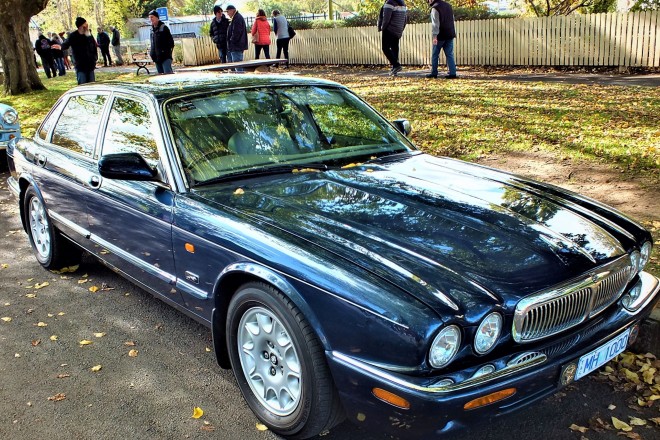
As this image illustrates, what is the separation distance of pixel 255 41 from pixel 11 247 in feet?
46.7

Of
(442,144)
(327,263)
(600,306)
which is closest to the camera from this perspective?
(327,263)

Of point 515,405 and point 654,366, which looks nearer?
point 515,405

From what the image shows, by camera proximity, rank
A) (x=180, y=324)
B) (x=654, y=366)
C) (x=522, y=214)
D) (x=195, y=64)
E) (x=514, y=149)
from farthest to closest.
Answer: (x=195, y=64)
(x=514, y=149)
(x=180, y=324)
(x=654, y=366)
(x=522, y=214)

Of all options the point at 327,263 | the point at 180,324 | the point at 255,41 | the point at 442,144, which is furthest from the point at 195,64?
the point at 327,263

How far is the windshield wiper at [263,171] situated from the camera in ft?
12.4

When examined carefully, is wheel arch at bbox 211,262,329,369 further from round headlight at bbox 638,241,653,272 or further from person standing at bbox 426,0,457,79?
person standing at bbox 426,0,457,79

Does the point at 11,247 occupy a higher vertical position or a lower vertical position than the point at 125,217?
lower

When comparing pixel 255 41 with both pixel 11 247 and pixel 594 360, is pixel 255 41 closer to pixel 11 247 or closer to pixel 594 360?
pixel 11 247

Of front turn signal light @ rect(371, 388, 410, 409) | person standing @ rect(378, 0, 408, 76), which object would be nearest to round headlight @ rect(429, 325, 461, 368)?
front turn signal light @ rect(371, 388, 410, 409)

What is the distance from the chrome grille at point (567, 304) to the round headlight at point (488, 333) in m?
0.09

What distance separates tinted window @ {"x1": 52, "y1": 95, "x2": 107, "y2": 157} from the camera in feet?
15.5

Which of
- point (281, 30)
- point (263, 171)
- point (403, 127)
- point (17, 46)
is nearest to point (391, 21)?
point (281, 30)

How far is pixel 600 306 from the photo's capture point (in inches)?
120

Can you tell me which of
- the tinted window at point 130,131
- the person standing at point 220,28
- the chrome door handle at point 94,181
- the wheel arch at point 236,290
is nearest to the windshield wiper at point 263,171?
the tinted window at point 130,131
